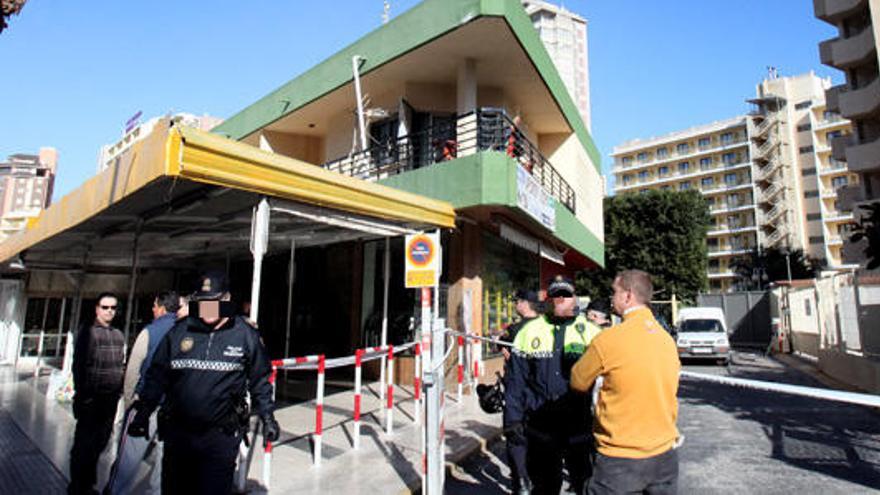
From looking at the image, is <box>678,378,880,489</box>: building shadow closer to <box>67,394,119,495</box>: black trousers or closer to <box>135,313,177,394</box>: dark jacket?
<box>135,313,177,394</box>: dark jacket

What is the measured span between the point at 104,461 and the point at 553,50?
77.5m

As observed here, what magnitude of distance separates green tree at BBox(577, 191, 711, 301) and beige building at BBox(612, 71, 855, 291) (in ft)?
111

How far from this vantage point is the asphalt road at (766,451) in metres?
5.19

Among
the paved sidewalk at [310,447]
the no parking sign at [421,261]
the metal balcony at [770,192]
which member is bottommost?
the paved sidewalk at [310,447]

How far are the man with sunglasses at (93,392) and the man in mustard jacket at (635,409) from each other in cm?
410

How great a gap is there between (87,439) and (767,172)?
8057 centimetres

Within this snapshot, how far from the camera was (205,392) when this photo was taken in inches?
117

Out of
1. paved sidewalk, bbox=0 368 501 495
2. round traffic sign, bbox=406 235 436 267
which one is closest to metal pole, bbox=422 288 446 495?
paved sidewalk, bbox=0 368 501 495

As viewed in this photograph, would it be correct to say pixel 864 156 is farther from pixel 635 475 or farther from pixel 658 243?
pixel 635 475

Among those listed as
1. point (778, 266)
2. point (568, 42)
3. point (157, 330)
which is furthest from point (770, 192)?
point (157, 330)

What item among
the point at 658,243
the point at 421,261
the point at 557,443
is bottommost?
the point at 557,443

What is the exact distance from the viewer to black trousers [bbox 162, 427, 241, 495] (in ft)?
9.64

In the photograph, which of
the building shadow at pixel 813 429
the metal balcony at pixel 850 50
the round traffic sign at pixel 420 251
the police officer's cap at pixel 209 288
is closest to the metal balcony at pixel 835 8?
the metal balcony at pixel 850 50

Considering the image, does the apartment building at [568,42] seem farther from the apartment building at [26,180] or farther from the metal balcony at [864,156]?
the apartment building at [26,180]
